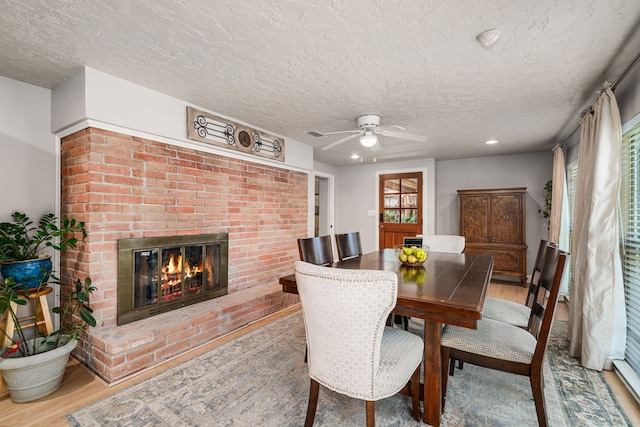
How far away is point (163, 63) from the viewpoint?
7.13ft

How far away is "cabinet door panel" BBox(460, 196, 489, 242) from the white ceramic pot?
5.44m

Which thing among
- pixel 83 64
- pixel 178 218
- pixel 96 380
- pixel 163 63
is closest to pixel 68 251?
pixel 178 218

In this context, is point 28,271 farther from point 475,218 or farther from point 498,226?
point 498,226

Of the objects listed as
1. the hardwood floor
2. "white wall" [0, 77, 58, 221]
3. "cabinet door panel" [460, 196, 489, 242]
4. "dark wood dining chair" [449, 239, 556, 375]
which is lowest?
the hardwood floor

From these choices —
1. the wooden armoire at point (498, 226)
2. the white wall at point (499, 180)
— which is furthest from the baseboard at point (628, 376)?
the white wall at point (499, 180)

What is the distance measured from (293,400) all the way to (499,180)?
17.1ft

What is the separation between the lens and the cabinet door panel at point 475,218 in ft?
16.7

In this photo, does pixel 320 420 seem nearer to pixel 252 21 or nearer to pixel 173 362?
pixel 173 362

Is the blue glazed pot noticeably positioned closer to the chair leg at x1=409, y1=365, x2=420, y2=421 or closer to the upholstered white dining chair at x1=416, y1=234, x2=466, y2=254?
the chair leg at x1=409, y1=365, x2=420, y2=421

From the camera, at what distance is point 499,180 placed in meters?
5.36

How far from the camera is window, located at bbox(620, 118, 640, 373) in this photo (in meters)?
2.18

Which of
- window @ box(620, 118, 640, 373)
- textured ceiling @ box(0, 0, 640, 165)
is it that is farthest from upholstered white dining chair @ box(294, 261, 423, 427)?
window @ box(620, 118, 640, 373)

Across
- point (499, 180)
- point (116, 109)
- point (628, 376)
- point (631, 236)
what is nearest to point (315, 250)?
point (116, 109)

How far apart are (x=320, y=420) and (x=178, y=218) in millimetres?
2163
